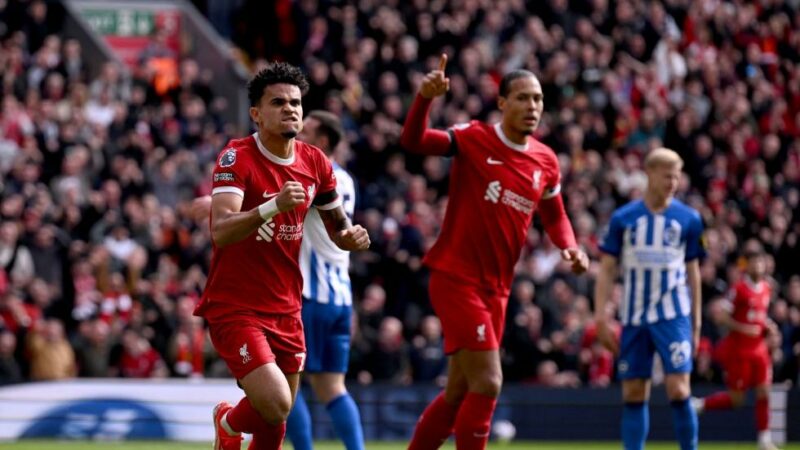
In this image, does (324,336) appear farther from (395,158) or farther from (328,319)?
(395,158)

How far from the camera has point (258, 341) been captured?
858 cm

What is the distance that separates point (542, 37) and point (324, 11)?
11.2 ft

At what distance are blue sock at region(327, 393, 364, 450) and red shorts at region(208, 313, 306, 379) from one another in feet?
6.53

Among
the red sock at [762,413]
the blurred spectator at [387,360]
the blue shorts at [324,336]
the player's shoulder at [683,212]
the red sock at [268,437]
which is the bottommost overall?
the red sock at [762,413]

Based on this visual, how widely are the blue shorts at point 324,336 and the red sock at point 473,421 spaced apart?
4.65ft

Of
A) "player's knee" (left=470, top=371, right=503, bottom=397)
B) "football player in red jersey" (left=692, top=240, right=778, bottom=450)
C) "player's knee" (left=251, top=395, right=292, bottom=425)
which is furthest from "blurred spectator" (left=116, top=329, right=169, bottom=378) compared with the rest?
"player's knee" (left=251, top=395, right=292, bottom=425)

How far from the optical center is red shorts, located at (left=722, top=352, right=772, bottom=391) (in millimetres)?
16391

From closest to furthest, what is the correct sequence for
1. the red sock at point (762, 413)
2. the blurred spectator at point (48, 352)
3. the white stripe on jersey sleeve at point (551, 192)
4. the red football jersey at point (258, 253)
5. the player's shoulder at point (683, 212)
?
the red football jersey at point (258, 253) < the white stripe on jersey sleeve at point (551, 192) < the player's shoulder at point (683, 212) < the red sock at point (762, 413) < the blurred spectator at point (48, 352)

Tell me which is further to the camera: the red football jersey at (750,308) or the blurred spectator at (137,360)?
the blurred spectator at (137,360)

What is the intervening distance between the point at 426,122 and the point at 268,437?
7.52 ft

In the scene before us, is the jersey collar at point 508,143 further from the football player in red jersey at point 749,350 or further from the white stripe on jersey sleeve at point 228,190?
the football player in red jersey at point 749,350

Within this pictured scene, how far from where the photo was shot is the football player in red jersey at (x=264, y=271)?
8531 mm

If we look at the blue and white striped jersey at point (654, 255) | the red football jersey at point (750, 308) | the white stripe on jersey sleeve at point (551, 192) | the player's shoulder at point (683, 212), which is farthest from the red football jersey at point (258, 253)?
the red football jersey at point (750, 308)

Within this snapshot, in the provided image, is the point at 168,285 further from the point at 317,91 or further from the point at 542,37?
the point at 542,37
